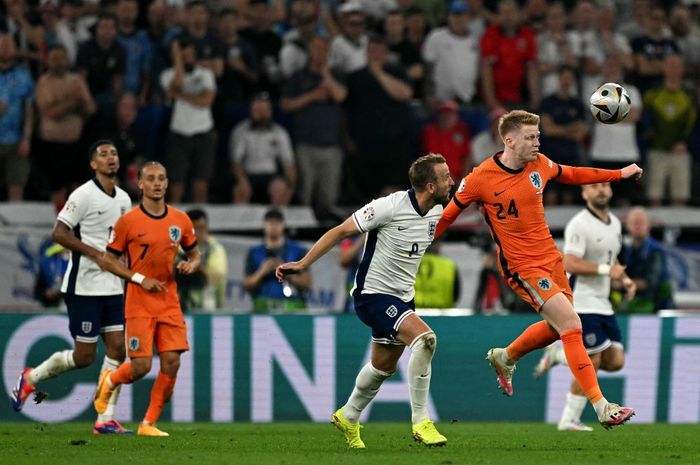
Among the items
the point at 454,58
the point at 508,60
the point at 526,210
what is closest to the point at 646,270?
the point at 508,60

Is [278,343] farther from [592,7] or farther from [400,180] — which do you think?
[592,7]

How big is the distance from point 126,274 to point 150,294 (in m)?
0.34

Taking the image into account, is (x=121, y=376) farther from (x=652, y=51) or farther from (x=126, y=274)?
(x=652, y=51)

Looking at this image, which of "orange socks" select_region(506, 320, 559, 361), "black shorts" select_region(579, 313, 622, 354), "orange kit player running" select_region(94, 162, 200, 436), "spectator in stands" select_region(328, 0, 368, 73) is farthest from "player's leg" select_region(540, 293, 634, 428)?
"spectator in stands" select_region(328, 0, 368, 73)

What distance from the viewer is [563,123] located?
19516 millimetres

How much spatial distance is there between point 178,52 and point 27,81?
210 cm

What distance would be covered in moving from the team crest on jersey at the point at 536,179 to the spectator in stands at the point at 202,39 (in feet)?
27.4

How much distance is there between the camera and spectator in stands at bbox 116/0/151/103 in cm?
1942

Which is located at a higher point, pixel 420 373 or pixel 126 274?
pixel 126 274

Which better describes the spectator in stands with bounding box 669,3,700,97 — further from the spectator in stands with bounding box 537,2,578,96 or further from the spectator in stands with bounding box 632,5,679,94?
the spectator in stands with bounding box 537,2,578,96

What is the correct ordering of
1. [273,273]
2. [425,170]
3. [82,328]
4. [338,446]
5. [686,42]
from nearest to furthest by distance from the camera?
1. [425,170]
2. [338,446]
3. [82,328]
4. [273,273]
5. [686,42]

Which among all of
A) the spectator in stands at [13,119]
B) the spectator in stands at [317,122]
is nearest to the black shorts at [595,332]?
the spectator in stands at [317,122]

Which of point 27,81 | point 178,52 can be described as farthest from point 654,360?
point 27,81

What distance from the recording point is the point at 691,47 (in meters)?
21.6
